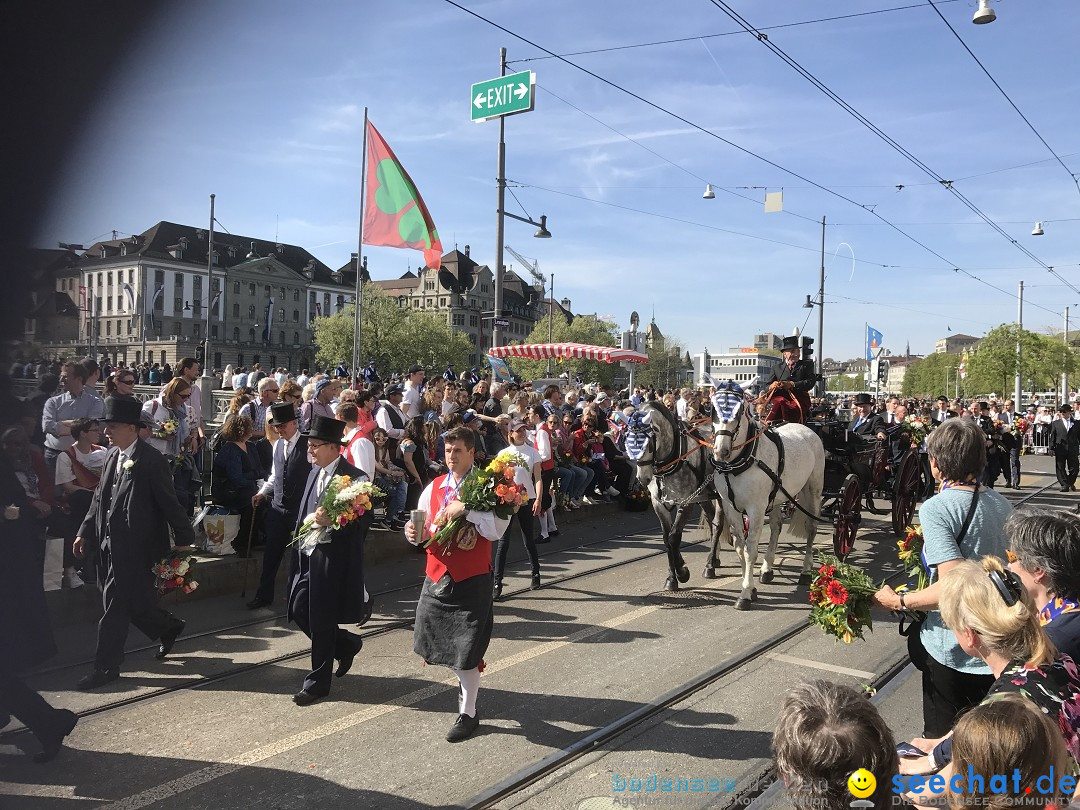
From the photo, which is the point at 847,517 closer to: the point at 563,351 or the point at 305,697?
the point at 305,697

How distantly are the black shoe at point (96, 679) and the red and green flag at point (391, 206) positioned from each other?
952cm

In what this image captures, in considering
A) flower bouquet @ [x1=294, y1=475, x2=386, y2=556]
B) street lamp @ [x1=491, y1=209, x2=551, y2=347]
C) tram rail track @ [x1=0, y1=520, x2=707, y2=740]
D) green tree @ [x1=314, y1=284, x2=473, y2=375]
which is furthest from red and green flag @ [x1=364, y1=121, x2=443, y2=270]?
green tree @ [x1=314, y1=284, x2=473, y2=375]

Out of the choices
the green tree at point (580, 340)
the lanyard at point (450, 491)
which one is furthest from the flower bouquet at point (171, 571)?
the green tree at point (580, 340)

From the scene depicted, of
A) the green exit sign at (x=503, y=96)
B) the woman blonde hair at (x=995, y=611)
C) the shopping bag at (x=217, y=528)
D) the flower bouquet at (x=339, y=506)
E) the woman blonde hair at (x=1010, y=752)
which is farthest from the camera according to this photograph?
the green exit sign at (x=503, y=96)

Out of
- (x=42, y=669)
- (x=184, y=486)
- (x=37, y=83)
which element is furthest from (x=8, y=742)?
(x=37, y=83)

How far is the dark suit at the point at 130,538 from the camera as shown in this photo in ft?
18.2

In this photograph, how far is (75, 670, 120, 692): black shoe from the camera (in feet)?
17.8

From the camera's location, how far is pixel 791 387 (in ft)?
34.7

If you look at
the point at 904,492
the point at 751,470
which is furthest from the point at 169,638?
the point at 904,492

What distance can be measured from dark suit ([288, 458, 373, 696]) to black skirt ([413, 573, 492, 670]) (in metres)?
0.71

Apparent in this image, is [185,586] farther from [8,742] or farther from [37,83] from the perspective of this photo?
[37,83]

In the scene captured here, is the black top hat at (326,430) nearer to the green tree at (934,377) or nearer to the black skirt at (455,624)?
the black skirt at (455,624)

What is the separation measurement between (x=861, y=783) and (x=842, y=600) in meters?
1.81

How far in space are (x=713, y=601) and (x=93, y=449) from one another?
22.2ft
